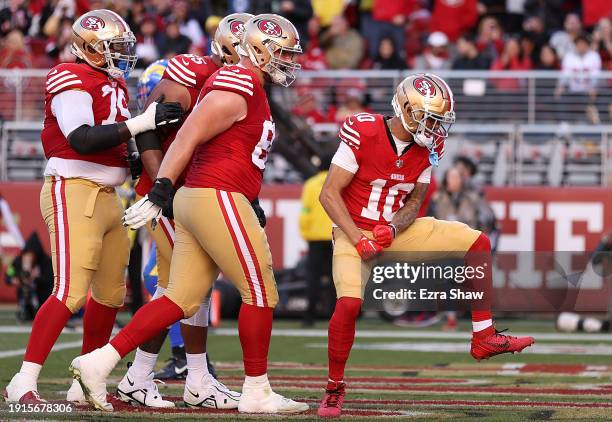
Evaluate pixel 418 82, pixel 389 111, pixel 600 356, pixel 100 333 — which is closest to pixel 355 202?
pixel 418 82

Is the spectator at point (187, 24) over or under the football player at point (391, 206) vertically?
under

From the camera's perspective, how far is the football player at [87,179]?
6.67m

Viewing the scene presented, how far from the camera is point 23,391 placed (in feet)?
21.5

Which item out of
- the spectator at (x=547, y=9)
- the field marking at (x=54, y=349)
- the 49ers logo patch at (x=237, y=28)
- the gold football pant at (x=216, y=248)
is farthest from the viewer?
the spectator at (x=547, y=9)

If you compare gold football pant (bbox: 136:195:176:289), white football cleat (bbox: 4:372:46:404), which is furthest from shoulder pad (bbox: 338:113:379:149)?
white football cleat (bbox: 4:372:46:404)

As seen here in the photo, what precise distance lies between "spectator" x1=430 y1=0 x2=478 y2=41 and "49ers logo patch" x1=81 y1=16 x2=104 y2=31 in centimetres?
1090

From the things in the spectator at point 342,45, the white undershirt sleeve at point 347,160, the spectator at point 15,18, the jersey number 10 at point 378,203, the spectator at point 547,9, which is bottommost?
the spectator at point 15,18

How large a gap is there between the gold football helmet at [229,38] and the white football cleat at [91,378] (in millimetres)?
1735

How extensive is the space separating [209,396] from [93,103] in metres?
1.58

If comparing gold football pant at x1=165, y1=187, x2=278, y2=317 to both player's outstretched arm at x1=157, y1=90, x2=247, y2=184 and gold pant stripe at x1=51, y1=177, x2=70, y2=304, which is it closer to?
player's outstretched arm at x1=157, y1=90, x2=247, y2=184

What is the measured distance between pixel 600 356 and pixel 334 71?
6.11 meters

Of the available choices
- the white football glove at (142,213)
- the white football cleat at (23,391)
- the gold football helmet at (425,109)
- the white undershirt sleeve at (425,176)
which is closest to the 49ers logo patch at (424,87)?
the gold football helmet at (425,109)

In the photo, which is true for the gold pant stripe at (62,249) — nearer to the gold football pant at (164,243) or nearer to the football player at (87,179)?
the football player at (87,179)

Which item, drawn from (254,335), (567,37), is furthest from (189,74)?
(567,37)
